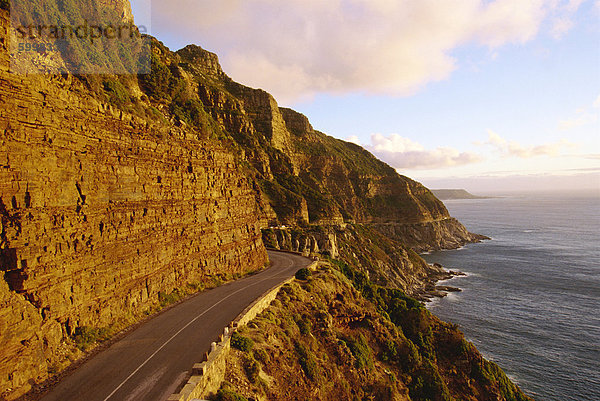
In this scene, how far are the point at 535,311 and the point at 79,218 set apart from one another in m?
74.0

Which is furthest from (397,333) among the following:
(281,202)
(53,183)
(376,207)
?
(376,207)

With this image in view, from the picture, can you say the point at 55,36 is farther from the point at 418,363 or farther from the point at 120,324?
the point at 418,363

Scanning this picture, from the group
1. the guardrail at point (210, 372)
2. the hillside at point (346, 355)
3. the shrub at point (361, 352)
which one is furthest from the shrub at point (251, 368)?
the shrub at point (361, 352)

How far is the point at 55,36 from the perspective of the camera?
24.1 meters

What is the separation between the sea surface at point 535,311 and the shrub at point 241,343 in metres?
37.4

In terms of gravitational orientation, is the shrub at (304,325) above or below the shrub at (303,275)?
below

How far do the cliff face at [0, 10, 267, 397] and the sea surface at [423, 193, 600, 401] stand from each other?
44191mm

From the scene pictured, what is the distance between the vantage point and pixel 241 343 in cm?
2066

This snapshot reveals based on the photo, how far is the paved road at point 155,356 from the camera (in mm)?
15180

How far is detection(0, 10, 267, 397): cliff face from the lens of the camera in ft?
51.1

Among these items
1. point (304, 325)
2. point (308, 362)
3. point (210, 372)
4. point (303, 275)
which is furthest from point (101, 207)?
point (303, 275)

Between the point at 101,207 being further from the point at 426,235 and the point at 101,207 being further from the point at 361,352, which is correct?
the point at 426,235

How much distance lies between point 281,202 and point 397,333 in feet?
177

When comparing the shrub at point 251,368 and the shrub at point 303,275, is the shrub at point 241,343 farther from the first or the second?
the shrub at point 303,275
